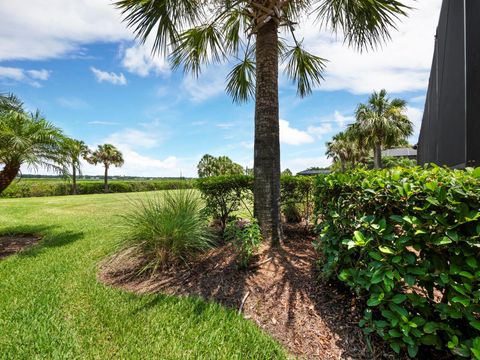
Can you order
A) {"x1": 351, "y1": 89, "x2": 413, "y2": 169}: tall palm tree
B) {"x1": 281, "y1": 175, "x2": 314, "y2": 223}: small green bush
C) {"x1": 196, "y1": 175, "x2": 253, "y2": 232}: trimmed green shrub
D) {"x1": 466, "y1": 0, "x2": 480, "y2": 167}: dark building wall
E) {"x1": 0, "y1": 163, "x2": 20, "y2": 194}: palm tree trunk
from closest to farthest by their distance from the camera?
1. {"x1": 466, "y1": 0, "x2": 480, "y2": 167}: dark building wall
2. {"x1": 196, "y1": 175, "x2": 253, "y2": 232}: trimmed green shrub
3. {"x1": 281, "y1": 175, "x2": 314, "y2": 223}: small green bush
4. {"x1": 0, "y1": 163, "x2": 20, "y2": 194}: palm tree trunk
5. {"x1": 351, "y1": 89, "x2": 413, "y2": 169}: tall palm tree

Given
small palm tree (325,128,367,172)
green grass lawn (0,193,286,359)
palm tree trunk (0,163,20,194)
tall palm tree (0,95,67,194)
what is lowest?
green grass lawn (0,193,286,359)

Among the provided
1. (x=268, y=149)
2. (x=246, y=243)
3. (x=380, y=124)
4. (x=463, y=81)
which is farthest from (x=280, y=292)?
(x=380, y=124)

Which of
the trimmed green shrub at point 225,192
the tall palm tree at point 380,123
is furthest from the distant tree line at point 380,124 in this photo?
the trimmed green shrub at point 225,192

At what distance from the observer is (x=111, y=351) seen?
209 centimetres

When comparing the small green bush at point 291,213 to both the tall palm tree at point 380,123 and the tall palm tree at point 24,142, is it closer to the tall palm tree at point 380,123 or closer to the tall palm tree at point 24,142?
the tall palm tree at point 24,142

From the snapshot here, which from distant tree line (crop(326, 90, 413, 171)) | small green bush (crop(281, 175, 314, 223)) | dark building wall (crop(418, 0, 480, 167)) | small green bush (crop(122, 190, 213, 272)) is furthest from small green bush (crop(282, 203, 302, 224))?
distant tree line (crop(326, 90, 413, 171))

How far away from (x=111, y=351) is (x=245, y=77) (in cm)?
619

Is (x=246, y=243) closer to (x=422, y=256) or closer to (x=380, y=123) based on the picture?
(x=422, y=256)

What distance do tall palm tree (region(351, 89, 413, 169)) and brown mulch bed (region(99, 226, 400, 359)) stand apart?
21763mm

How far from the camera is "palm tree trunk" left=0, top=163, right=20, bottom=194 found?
5852mm

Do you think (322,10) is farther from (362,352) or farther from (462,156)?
(362,352)

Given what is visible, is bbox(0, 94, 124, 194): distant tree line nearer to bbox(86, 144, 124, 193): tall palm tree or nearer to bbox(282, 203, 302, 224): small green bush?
bbox(282, 203, 302, 224): small green bush

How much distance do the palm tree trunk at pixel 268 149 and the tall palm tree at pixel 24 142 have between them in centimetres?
507

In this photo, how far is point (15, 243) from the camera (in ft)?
19.3
